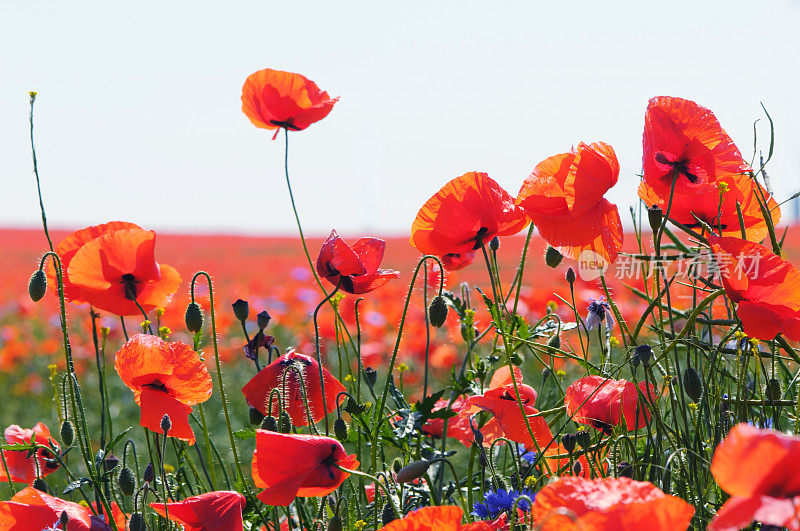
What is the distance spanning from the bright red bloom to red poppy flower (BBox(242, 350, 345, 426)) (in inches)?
5.1

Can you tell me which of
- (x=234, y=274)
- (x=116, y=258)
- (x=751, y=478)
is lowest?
(x=234, y=274)

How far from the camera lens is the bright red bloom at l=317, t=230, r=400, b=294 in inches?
49.4

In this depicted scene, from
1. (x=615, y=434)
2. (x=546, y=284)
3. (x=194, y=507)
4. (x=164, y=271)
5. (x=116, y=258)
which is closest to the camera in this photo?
(x=194, y=507)

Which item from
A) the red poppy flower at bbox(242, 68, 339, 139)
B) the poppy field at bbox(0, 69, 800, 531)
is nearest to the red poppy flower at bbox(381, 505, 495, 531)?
the poppy field at bbox(0, 69, 800, 531)

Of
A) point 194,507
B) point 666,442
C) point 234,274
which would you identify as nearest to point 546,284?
point 234,274

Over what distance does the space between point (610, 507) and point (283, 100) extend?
104 centimetres

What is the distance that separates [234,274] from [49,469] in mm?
7972

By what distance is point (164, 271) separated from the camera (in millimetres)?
1405

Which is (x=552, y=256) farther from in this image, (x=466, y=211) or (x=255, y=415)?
(x=255, y=415)

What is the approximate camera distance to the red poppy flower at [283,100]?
1500 millimetres

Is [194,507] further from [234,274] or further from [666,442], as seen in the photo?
[234,274]

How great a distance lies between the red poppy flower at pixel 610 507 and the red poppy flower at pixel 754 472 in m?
0.05

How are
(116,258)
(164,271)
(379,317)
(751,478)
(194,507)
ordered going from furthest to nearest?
1. (379,317)
2. (164,271)
3. (116,258)
4. (194,507)
5. (751,478)

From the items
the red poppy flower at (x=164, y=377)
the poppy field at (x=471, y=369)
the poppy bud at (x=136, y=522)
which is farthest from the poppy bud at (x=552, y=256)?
the poppy bud at (x=136, y=522)
